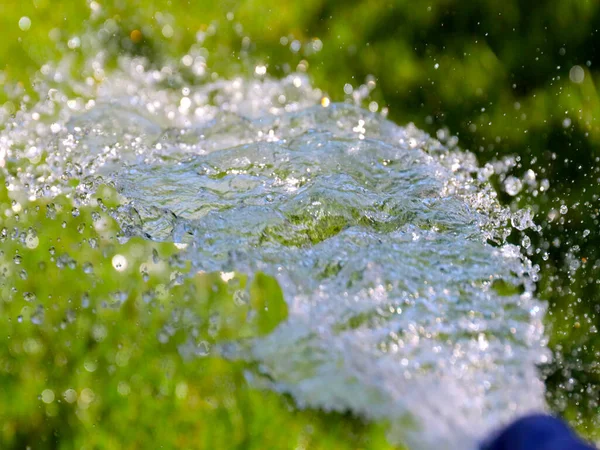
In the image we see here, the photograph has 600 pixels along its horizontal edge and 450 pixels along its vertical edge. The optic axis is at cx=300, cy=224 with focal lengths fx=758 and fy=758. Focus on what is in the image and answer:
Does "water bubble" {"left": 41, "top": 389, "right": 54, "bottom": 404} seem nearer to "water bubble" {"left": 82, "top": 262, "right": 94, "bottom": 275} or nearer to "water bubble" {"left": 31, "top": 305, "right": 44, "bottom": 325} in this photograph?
"water bubble" {"left": 31, "top": 305, "right": 44, "bottom": 325}

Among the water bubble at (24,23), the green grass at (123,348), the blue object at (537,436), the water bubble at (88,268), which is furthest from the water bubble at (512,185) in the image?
the water bubble at (24,23)

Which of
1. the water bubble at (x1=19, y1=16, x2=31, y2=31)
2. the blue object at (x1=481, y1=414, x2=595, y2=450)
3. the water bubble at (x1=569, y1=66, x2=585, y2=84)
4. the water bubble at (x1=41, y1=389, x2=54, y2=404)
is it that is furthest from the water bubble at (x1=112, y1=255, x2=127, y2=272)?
the water bubble at (x1=569, y1=66, x2=585, y2=84)

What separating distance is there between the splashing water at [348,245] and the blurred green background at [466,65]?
1.16 ft

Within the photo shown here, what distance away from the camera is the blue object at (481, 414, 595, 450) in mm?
1111

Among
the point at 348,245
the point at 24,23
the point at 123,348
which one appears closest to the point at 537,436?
the point at 348,245

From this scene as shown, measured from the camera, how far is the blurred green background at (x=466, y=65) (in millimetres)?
2797

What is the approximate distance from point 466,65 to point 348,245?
51.9 inches

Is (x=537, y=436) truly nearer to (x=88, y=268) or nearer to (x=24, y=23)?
(x=88, y=268)

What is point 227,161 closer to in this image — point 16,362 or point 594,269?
point 16,362

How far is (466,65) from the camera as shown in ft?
10.4

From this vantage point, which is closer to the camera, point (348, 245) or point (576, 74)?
point (348, 245)

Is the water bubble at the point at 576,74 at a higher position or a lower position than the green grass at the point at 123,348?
higher

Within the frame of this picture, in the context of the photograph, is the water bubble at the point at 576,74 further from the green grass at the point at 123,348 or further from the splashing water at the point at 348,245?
the green grass at the point at 123,348

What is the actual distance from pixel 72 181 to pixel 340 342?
124cm
